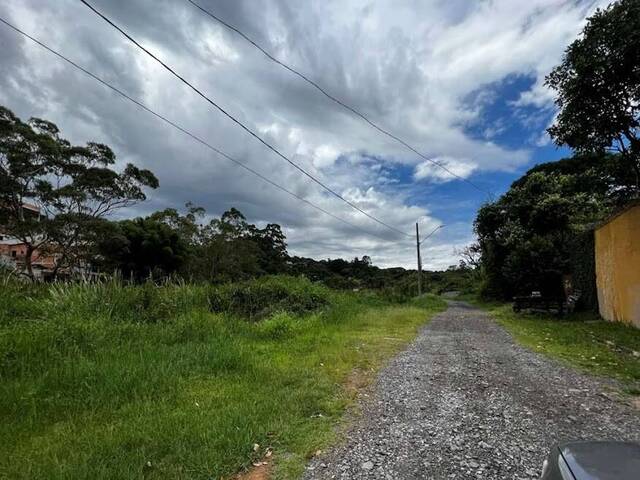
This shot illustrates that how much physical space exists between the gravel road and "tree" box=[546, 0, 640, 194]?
6120mm

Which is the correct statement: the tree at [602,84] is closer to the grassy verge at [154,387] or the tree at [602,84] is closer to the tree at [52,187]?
the grassy verge at [154,387]

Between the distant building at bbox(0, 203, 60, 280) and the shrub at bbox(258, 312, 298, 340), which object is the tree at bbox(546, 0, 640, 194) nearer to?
the shrub at bbox(258, 312, 298, 340)

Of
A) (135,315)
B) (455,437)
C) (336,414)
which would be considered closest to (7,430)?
(336,414)

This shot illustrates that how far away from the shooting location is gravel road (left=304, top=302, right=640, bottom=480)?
340cm

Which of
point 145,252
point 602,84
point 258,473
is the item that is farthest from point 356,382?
point 145,252

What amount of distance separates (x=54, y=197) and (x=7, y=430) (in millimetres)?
25105

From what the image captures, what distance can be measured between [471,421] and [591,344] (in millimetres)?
6292

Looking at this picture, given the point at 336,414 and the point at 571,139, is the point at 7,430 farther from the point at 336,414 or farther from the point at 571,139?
the point at 571,139

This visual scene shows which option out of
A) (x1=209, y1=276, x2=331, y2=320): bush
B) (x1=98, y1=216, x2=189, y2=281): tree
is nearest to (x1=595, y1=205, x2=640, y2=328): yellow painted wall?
(x1=209, y1=276, x2=331, y2=320): bush

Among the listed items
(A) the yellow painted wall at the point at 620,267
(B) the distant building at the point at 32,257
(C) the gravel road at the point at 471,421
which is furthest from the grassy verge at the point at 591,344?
(B) the distant building at the point at 32,257

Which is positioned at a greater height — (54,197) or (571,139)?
(54,197)

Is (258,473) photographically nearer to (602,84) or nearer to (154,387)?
(154,387)

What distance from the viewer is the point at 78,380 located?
17.7 feet

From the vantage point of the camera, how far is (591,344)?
9008 mm
